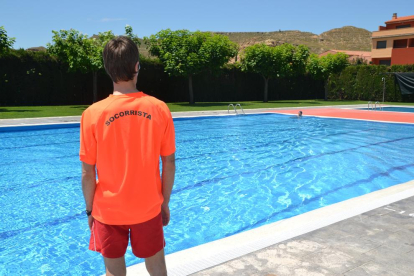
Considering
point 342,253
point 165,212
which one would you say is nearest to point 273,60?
point 342,253

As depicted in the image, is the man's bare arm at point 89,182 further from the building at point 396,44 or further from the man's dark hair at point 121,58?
the building at point 396,44

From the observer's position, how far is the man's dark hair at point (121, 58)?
174cm

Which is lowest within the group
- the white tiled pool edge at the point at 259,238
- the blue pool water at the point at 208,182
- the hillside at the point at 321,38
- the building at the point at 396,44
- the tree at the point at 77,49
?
the blue pool water at the point at 208,182

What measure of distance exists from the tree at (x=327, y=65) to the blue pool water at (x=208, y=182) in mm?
16938

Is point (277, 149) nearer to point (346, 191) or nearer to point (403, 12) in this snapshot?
point (346, 191)

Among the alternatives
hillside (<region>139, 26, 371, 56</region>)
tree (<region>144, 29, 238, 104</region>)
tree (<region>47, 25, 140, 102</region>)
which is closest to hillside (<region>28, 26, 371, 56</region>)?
hillside (<region>139, 26, 371, 56</region>)

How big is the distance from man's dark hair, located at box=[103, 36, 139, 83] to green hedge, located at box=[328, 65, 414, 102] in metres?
30.0

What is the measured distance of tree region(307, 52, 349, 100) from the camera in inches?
1127

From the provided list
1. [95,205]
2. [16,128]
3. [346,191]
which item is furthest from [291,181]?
[16,128]

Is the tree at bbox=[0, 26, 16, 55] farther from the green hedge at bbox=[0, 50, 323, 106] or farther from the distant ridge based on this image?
the distant ridge

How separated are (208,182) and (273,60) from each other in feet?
69.3

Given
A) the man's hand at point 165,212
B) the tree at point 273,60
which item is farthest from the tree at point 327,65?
the man's hand at point 165,212

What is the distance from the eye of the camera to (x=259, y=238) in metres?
3.38

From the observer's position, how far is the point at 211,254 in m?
3.02
